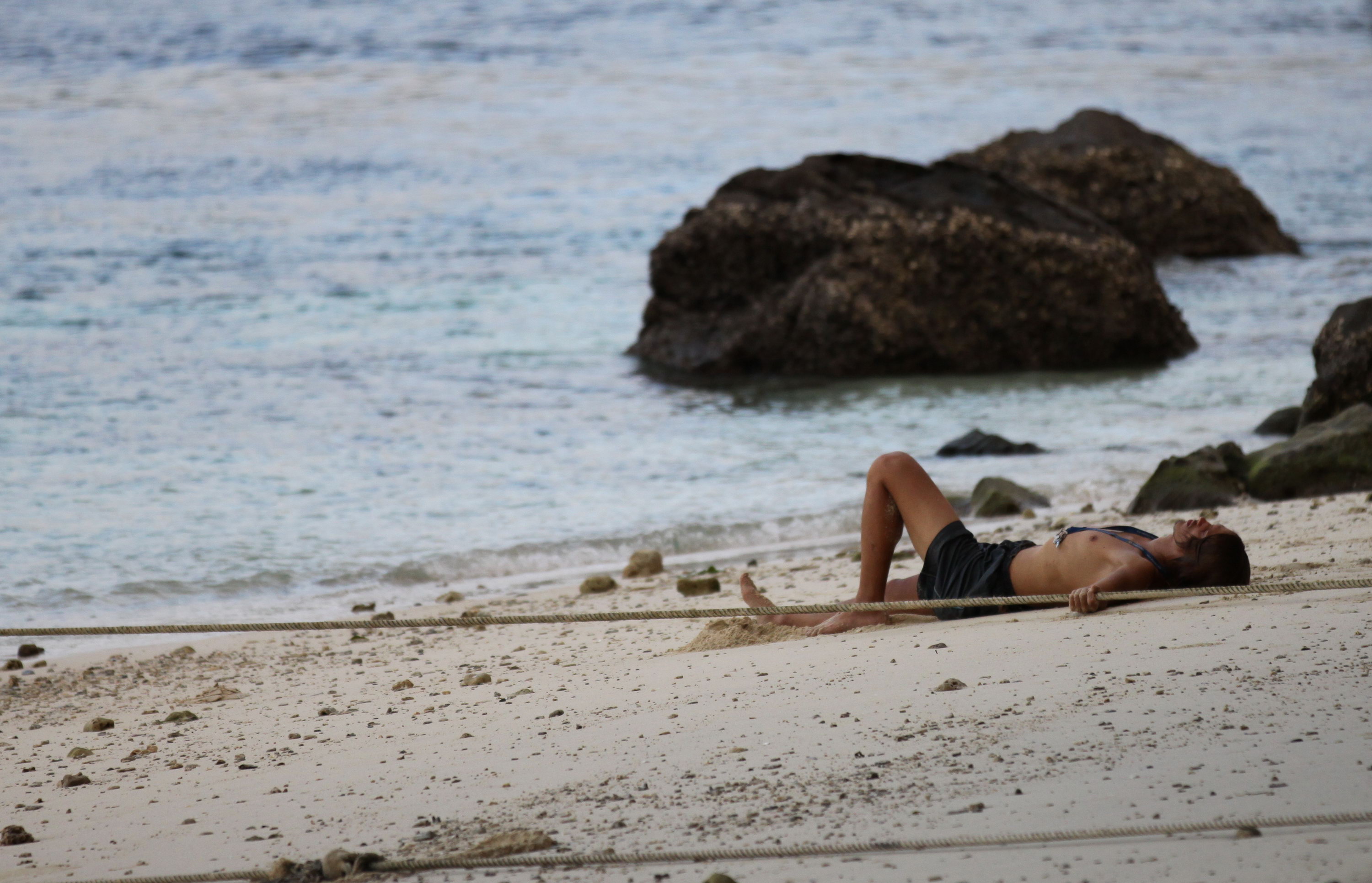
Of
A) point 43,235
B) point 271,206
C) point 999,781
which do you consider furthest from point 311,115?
point 999,781

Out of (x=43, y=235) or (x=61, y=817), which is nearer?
(x=61, y=817)

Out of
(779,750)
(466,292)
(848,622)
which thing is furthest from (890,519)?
(466,292)

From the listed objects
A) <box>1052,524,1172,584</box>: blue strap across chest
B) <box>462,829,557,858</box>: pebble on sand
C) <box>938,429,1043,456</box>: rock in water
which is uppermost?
<box>1052,524,1172,584</box>: blue strap across chest

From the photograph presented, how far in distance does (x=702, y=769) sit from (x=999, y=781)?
26.8 inches

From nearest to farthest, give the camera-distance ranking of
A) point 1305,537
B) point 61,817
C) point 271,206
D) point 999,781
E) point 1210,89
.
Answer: point 999,781 < point 61,817 < point 1305,537 < point 271,206 < point 1210,89

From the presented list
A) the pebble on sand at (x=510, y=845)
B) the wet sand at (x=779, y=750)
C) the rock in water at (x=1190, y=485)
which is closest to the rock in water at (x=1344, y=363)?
the rock in water at (x=1190, y=485)

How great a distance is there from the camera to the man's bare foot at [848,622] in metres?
4.47

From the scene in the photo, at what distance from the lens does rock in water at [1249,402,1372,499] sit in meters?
6.53

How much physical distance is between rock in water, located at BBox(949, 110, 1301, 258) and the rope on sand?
13.5 m

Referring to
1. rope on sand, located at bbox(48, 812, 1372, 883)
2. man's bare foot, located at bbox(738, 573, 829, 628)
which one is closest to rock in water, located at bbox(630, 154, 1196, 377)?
man's bare foot, located at bbox(738, 573, 829, 628)

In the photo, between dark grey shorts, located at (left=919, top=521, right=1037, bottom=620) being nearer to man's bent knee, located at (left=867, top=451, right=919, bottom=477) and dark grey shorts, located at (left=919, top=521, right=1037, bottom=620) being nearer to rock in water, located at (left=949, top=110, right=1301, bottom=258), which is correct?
man's bent knee, located at (left=867, top=451, right=919, bottom=477)

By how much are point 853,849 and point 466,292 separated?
1306cm

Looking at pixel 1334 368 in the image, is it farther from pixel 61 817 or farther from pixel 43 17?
pixel 43 17

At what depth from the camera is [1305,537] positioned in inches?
208
